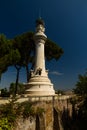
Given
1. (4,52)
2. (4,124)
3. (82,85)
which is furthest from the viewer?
(4,52)

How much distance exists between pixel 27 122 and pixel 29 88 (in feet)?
33.9

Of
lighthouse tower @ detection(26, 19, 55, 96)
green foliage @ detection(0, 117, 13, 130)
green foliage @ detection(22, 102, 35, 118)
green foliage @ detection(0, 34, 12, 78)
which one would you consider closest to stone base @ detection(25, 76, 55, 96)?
lighthouse tower @ detection(26, 19, 55, 96)

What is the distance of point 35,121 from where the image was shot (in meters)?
15.9

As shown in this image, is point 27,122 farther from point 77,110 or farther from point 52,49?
point 52,49

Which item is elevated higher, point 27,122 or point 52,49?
point 52,49

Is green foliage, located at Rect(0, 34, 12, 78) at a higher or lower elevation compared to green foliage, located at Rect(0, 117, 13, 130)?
higher

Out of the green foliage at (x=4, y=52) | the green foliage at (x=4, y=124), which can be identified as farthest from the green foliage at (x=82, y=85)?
the green foliage at (x=4, y=124)

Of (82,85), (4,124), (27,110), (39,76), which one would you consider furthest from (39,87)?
(4,124)

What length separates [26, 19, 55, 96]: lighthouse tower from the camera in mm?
24297

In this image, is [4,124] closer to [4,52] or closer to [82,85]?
[82,85]

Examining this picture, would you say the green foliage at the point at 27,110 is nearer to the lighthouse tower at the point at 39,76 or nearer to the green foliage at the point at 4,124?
the green foliage at the point at 4,124

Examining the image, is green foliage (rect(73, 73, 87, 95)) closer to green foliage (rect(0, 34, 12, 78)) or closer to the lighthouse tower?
the lighthouse tower

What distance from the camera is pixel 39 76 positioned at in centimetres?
2564

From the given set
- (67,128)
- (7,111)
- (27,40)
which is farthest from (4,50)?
(7,111)
